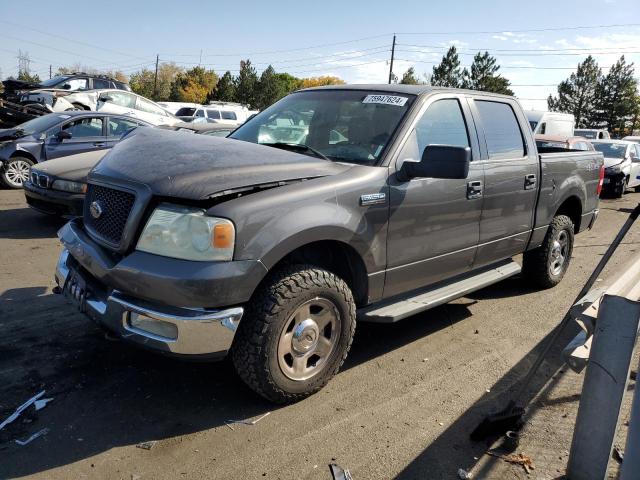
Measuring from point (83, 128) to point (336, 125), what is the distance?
287 inches

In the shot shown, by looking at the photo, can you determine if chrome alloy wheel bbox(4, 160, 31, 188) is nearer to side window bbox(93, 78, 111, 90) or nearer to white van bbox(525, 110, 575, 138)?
side window bbox(93, 78, 111, 90)

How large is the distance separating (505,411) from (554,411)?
0.56 meters

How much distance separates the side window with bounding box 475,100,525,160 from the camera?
4.52 metres

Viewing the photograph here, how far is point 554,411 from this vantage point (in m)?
3.37

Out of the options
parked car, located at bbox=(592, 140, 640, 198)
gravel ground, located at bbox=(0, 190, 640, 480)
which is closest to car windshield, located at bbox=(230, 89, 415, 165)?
gravel ground, located at bbox=(0, 190, 640, 480)

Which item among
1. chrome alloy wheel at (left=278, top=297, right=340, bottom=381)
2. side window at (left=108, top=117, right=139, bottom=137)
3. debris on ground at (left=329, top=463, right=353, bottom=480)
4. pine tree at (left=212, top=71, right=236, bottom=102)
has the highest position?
pine tree at (left=212, top=71, right=236, bottom=102)

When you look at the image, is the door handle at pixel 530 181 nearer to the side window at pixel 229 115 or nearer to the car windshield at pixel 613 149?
the car windshield at pixel 613 149

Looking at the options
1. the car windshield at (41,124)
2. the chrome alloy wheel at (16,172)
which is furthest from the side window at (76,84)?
the chrome alloy wheel at (16,172)

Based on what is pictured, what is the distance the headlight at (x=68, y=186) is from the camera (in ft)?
22.5

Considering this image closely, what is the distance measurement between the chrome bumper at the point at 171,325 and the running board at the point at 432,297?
108cm

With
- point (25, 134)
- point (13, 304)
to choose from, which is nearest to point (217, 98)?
point (25, 134)

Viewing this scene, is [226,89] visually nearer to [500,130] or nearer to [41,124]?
[41,124]

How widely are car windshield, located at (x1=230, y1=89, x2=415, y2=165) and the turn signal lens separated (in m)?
1.15

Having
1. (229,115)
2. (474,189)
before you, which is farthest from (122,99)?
(474,189)
